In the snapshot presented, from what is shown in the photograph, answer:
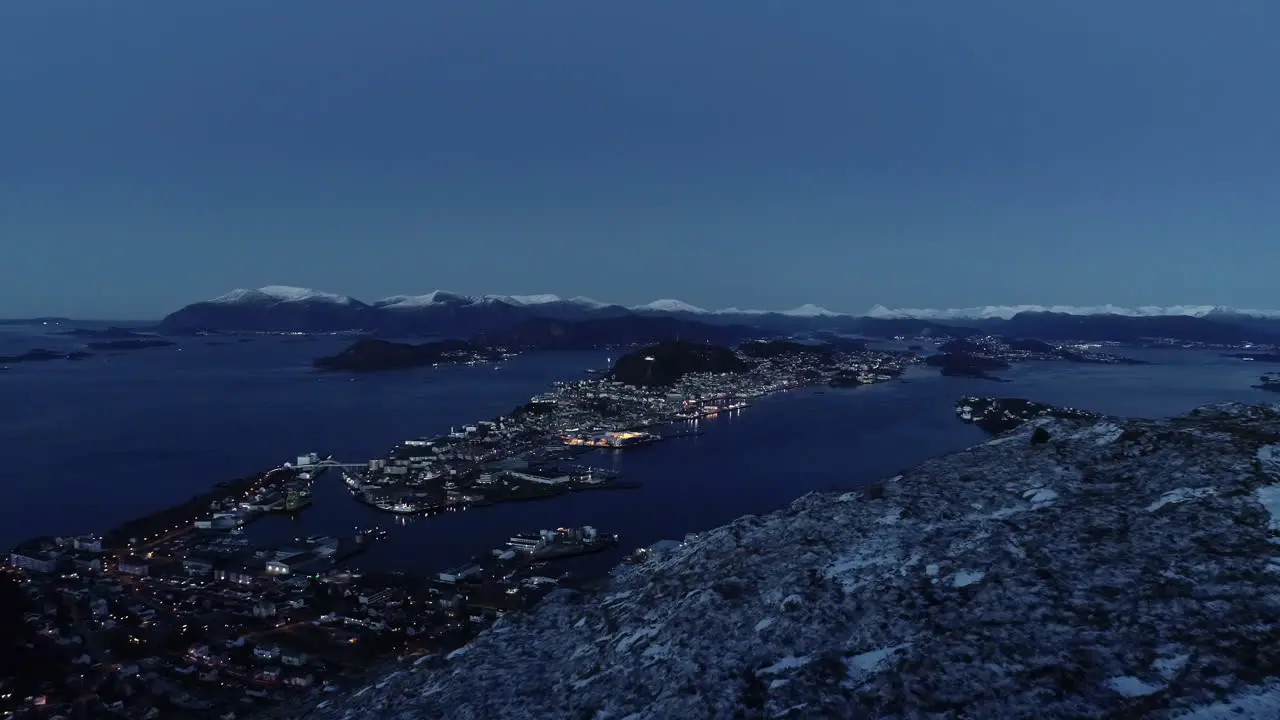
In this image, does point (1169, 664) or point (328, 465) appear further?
point (328, 465)

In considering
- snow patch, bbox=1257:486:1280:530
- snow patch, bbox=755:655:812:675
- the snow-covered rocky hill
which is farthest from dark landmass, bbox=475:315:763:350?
snow patch, bbox=755:655:812:675

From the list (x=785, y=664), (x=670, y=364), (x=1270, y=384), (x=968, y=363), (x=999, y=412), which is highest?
(x=785, y=664)

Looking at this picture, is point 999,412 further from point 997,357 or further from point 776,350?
point 997,357

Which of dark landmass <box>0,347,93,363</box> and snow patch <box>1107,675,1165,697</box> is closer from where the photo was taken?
snow patch <box>1107,675,1165,697</box>

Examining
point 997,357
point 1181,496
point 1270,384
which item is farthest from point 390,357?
point 1181,496

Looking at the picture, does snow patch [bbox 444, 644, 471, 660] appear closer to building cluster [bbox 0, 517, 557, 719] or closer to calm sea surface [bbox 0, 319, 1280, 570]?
building cluster [bbox 0, 517, 557, 719]

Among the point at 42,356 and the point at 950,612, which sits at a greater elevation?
the point at 950,612

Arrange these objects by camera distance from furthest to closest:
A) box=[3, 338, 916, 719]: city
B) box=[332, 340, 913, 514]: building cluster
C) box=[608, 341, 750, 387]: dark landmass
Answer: box=[608, 341, 750, 387]: dark landmass
box=[332, 340, 913, 514]: building cluster
box=[3, 338, 916, 719]: city
